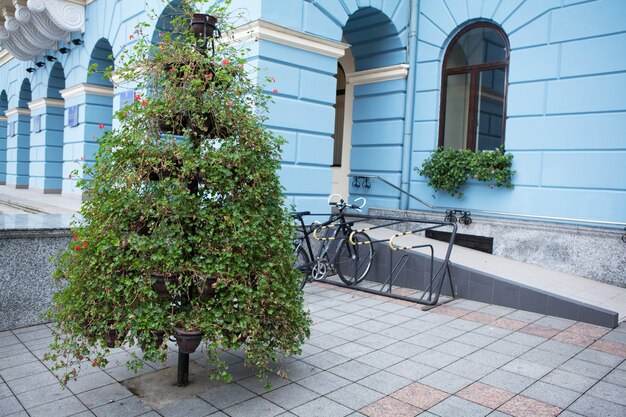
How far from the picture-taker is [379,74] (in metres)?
9.83

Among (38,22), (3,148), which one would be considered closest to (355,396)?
(38,22)

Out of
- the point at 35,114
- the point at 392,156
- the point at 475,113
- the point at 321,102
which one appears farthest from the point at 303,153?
the point at 35,114

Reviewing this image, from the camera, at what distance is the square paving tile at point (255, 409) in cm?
334

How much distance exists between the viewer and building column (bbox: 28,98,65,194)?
46.3ft

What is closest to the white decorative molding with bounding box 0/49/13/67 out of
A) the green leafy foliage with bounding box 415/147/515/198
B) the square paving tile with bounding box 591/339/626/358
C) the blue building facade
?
the blue building facade

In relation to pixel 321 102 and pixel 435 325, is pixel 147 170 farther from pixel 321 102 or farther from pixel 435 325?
pixel 321 102

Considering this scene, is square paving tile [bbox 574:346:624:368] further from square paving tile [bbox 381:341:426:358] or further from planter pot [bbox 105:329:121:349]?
planter pot [bbox 105:329:121:349]

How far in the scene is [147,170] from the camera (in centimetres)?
339

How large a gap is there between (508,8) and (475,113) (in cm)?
167

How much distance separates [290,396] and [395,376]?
875 millimetres

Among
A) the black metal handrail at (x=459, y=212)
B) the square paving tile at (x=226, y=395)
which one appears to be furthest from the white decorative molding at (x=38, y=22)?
the square paving tile at (x=226, y=395)

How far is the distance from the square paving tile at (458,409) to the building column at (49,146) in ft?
43.1

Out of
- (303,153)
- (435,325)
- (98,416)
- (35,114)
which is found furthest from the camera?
(35,114)

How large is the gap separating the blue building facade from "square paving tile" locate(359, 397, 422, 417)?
178 inches
